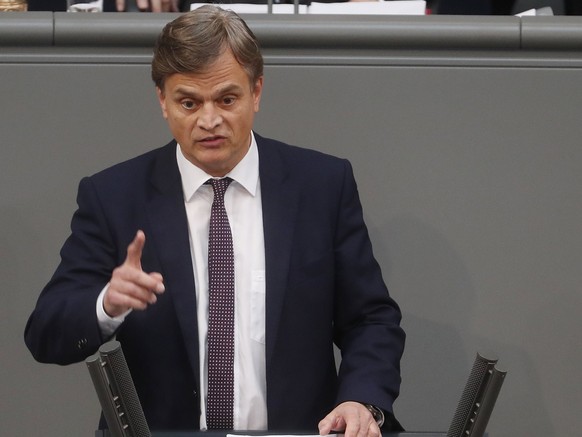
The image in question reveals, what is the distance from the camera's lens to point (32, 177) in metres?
3.02

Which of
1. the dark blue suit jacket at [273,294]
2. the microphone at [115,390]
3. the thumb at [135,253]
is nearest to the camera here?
the microphone at [115,390]

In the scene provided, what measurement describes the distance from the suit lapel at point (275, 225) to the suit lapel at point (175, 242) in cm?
14

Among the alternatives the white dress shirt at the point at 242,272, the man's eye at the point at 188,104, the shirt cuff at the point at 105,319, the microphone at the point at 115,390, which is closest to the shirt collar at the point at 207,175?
the white dress shirt at the point at 242,272

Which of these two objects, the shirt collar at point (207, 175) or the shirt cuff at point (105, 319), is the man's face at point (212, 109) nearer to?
the shirt collar at point (207, 175)

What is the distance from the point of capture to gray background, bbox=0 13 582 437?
3012mm

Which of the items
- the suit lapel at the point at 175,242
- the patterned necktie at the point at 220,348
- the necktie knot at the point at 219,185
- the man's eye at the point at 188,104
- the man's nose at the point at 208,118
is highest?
the man's eye at the point at 188,104

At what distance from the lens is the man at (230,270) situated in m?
2.16

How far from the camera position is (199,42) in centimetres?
214

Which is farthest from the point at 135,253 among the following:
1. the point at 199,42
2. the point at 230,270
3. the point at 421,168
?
the point at 421,168

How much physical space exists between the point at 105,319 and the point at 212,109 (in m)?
0.41

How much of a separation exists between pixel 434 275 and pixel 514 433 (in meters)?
0.44

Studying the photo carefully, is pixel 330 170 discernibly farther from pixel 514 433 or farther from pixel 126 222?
pixel 514 433

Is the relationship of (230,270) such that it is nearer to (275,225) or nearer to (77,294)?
(275,225)

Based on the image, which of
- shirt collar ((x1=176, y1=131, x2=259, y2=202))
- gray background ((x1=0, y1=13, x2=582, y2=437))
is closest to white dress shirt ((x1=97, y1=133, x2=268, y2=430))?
shirt collar ((x1=176, y1=131, x2=259, y2=202))
